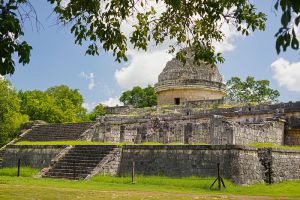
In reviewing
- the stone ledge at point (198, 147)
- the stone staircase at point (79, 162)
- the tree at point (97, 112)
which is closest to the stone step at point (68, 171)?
the stone staircase at point (79, 162)

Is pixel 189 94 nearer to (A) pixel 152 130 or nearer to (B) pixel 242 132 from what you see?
(A) pixel 152 130

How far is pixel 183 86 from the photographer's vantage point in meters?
26.5

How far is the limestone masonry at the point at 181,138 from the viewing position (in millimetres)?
14323

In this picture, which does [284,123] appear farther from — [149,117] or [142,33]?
[142,33]

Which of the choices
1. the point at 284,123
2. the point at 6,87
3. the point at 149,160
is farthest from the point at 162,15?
the point at 6,87

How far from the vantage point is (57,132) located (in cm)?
2472

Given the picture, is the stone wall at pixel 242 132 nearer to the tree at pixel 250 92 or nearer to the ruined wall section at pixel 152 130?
the ruined wall section at pixel 152 130

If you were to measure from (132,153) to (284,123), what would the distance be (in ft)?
25.8

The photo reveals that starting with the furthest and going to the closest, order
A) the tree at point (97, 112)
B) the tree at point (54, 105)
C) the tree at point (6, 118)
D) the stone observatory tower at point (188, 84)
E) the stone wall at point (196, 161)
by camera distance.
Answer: the tree at point (97, 112)
the tree at point (54, 105)
the tree at point (6, 118)
the stone observatory tower at point (188, 84)
the stone wall at point (196, 161)

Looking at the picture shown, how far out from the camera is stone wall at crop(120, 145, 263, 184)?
534 inches

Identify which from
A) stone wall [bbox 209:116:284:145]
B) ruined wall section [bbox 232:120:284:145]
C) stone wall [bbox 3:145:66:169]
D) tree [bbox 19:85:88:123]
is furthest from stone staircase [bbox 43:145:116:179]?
tree [bbox 19:85:88:123]

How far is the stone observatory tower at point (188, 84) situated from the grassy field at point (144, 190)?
12193 mm

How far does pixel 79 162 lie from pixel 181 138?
4374 mm

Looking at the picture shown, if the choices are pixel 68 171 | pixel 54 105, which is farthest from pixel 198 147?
pixel 54 105
